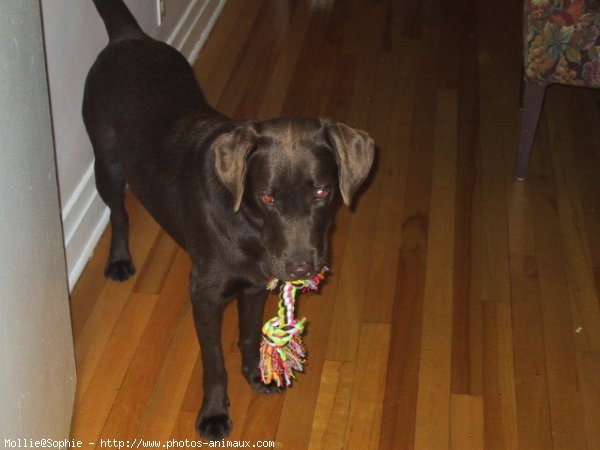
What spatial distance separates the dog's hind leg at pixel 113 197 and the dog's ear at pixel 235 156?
68 centimetres

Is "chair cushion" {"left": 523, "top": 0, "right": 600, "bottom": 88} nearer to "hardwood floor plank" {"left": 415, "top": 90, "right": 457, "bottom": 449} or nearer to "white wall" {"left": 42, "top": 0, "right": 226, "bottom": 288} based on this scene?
"hardwood floor plank" {"left": 415, "top": 90, "right": 457, "bottom": 449}

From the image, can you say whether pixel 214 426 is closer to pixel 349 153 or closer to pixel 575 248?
pixel 349 153

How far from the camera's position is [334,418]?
2.34 m

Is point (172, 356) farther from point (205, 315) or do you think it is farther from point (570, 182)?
point (570, 182)

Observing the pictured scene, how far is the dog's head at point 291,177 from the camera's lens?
188 centimetres

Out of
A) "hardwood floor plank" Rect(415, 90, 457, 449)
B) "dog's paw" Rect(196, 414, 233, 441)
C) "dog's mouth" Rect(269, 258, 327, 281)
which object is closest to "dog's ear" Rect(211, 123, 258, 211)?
"dog's mouth" Rect(269, 258, 327, 281)

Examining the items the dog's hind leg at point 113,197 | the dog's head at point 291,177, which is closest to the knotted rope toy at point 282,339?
the dog's head at point 291,177

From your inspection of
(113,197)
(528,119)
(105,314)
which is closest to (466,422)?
(105,314)

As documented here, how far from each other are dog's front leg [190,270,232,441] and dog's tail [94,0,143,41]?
0.83 meters

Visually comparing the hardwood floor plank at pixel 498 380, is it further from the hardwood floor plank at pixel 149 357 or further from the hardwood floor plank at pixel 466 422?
the hardwood floor plank at pixel 149 357

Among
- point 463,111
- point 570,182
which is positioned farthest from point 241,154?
point 463,111

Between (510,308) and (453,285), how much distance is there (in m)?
0.20

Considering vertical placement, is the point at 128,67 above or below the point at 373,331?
above

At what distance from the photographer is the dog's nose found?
1.93 m
